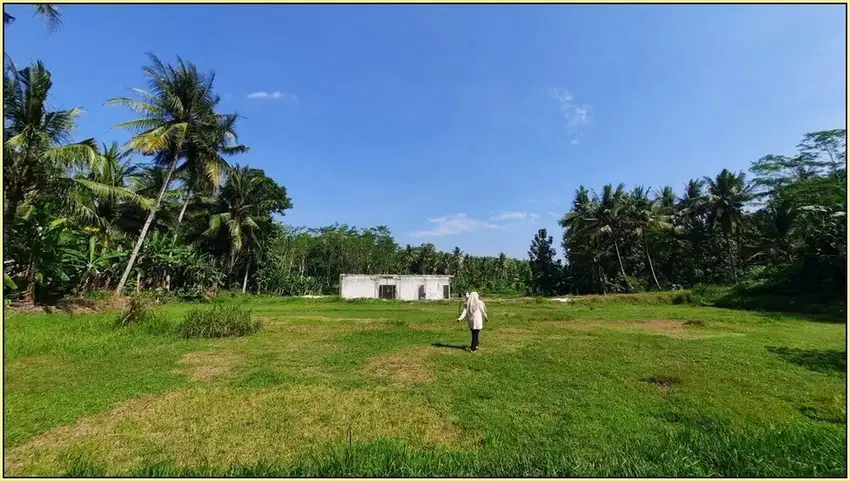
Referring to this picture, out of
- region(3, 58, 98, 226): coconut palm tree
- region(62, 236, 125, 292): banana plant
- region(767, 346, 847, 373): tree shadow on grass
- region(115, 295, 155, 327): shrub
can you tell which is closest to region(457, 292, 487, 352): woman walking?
region(767, 346, 847, 373): tree shadow on grass

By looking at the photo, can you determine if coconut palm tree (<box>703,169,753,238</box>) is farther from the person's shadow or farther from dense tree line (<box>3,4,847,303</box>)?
the person's shadow

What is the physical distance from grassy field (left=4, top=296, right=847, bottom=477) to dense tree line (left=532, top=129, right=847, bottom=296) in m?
26.5

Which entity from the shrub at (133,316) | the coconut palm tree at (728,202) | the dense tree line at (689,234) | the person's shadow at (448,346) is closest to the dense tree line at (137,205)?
the shrub at (133,316)

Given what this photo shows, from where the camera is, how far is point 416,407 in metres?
5.60

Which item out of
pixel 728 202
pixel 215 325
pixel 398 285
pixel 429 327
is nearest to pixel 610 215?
pixel 728 202

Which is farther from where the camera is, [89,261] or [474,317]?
[89,261]

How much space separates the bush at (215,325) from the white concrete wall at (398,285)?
2294 cm

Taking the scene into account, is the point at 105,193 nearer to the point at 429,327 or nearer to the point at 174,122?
the point at 174,122

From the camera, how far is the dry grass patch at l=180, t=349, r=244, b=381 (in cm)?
727

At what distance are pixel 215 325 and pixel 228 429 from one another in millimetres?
7295

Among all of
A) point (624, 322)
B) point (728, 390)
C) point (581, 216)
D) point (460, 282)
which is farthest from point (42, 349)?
point (460, 282)

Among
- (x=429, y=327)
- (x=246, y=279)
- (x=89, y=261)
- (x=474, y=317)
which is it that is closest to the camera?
(x=474, y=317)

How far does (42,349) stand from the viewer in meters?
8.67

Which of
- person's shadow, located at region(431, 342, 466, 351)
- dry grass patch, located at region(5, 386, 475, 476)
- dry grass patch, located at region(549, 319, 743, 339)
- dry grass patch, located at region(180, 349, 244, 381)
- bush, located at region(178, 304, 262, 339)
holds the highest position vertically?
bush, located at region(178, 304, 262, 339)
